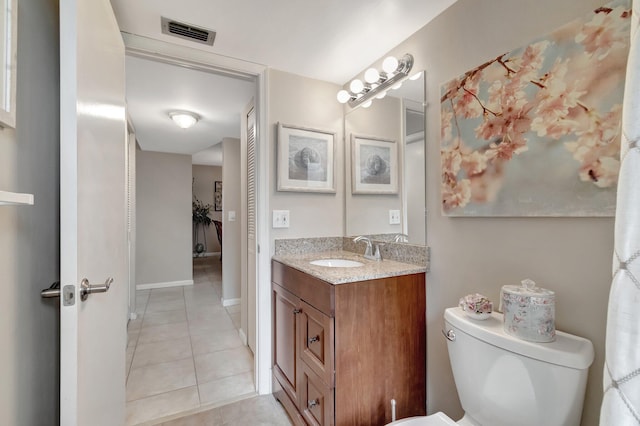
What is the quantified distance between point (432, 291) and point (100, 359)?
1456 mm

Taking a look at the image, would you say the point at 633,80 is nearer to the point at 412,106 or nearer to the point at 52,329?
the point at 412,106

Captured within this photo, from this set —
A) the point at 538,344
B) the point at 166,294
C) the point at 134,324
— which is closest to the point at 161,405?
the point at 134,324

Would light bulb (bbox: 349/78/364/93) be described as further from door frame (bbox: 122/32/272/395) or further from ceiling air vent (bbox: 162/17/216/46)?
ceiling air vent (bbox: 162/17/216/46)

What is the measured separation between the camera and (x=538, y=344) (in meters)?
0.87

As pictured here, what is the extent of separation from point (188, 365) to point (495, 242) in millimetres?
2341

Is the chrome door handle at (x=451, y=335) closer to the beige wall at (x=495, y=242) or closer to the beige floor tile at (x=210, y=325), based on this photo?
the beige wall at (x=495, y=242)

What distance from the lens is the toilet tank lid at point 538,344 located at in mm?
812

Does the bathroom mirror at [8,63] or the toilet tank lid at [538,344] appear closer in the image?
the bathroom mirror at [8,63]

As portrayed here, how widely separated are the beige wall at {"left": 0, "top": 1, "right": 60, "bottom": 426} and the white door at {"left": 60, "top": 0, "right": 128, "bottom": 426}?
0.32ft

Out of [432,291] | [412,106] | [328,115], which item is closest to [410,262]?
[432,291]

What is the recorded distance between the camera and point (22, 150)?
78 centimetres

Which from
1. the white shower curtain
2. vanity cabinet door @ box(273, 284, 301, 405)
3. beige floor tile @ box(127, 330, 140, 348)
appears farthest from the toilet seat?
beige floor tile @ box(127, 330, 140, 348)

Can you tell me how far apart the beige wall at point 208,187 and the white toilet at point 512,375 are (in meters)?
7.22

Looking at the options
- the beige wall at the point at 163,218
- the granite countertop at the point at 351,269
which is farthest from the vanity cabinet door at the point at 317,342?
the beige wall at the point at 163,218
